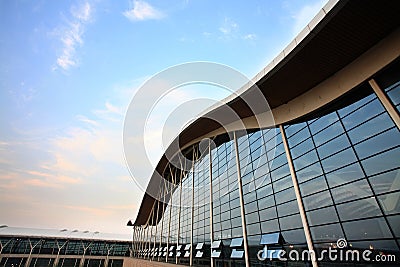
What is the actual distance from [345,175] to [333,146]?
1.52 metres

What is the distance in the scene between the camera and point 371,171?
8.59 m

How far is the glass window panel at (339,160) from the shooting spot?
9500 mm

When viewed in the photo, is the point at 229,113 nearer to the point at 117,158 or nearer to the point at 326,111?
the point at 326,111

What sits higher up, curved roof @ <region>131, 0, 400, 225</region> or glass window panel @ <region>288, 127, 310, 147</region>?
curved roof @ <region>131, 0, 400, 225</region>

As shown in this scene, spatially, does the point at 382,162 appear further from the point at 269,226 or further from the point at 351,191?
the point at 269,226

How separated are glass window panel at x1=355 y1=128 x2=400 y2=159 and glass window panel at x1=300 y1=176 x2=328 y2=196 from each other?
2.05 meters

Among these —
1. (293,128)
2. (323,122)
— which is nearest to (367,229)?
(323,122)

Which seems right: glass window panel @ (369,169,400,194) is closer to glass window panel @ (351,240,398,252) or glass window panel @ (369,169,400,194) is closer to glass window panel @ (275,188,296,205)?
glass window panel @ (351,240,398,252)

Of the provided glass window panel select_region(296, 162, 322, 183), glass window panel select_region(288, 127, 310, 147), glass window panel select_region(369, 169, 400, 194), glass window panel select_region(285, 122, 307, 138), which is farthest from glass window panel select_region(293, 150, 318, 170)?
glass window panel select_region(369, 169, 400, 194)

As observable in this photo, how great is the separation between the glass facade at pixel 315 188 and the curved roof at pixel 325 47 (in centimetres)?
144

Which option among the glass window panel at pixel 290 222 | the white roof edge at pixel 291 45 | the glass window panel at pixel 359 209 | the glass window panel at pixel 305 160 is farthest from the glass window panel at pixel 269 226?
the white roof edge at pixel 291 45

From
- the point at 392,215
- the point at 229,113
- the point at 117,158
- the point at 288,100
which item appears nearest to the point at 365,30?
the point at 288,100

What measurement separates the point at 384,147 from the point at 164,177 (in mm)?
28307

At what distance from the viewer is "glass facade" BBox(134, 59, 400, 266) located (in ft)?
26.9
